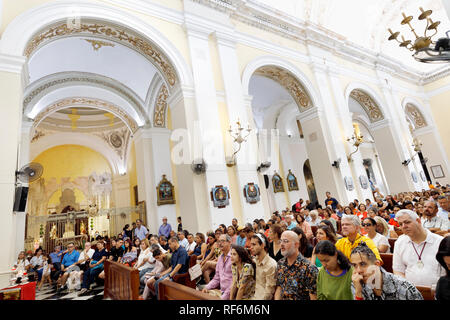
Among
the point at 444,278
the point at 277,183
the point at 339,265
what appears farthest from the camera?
the point at 277,183

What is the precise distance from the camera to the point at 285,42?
30.3 feet

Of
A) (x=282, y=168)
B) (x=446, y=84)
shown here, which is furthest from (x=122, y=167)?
(x=446, y=84)

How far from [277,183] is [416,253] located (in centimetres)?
1006

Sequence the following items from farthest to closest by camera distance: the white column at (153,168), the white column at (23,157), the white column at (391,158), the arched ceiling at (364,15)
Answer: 1. the white column at (391,158)
2. the arched ceiling at (364,15)
3. the white column at (153,168)
4. the white column at (23,157)

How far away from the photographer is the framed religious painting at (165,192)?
8781 mm

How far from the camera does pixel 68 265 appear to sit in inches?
252

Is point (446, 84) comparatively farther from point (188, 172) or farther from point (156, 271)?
point (156, 271)

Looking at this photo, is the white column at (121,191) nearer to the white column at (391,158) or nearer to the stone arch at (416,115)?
the white column at (391,158)

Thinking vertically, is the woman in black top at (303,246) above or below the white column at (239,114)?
below

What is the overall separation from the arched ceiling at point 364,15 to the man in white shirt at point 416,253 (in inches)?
395

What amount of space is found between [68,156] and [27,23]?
10.1 meters

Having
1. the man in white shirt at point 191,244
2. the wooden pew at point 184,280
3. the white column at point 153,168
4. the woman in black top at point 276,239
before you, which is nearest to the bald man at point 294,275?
the woman in black top at point 276,239

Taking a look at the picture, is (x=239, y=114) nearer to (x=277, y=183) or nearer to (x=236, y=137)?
(x=236, y=137)

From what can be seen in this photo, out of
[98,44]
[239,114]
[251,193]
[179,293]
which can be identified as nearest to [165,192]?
[251,193]
